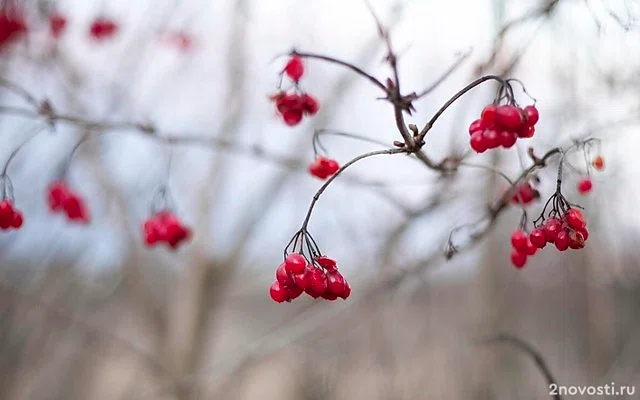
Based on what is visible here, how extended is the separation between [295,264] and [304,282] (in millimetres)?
43

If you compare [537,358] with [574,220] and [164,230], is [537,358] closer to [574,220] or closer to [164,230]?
[574,220]

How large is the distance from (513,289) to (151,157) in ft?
8.00

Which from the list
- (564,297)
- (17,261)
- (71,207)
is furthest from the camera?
(17,261)

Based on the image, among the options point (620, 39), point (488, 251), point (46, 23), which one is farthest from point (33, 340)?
point (620, 39)

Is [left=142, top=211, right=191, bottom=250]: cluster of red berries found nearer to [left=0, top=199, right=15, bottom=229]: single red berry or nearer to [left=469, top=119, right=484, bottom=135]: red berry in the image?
[left=0, top=199, right=15, bottom=229]: single red berry

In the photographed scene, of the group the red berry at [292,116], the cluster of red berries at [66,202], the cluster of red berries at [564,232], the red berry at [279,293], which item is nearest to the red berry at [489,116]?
the cluster of red berries at [564,232]

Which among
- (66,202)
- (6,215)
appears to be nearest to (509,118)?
(6,215)

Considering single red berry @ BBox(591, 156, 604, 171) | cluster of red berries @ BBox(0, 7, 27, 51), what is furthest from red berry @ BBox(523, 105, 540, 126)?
cluster of red berries @ BBox(0, 7, 27, 51)

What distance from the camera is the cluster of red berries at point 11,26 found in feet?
10.3

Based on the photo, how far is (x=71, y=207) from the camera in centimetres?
272

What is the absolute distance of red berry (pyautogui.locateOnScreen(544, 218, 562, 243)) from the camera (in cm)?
137

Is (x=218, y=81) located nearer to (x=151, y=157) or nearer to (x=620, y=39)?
(x=151, y=157)

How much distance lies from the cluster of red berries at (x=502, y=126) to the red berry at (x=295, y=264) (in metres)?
0.43

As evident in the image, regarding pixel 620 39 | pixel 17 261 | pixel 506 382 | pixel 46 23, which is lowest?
pixel 506 382
